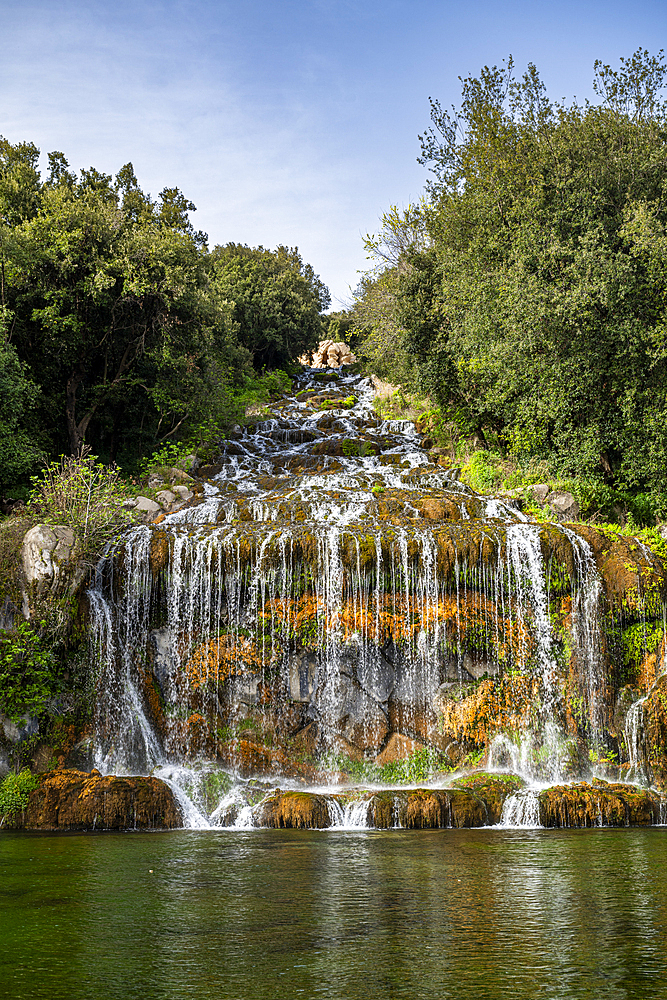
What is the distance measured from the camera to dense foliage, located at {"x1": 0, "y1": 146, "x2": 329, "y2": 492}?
22594 mm

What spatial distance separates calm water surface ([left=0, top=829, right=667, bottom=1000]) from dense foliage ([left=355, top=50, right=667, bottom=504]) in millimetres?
14404

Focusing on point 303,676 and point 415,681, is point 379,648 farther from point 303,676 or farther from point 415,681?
point 303,676

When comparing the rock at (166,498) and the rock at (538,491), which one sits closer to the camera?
the rock at (166,498)

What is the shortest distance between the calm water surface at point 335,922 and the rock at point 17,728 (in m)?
4.71

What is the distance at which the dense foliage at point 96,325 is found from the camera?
22594 millimetres

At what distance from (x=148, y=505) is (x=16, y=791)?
28.6 feet

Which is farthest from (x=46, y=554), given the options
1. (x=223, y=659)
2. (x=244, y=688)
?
(x=244, y=688)

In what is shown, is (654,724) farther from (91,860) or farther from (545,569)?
(91,860)

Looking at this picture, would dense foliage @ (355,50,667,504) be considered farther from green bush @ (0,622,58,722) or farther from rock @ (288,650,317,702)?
green bush @ (0,622,58,722)

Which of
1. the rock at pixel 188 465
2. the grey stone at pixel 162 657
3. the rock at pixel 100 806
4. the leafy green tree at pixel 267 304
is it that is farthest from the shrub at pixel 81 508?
the leafy green tree at pixel 267 304

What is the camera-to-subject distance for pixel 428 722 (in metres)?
16.1

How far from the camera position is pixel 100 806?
12938mm

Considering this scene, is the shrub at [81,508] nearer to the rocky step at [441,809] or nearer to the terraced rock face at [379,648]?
the terraced rock face at [379,648]

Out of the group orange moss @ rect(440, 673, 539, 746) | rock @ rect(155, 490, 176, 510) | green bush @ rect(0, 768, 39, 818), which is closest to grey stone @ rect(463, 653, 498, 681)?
orange moss @ rect(440, 673, 539, 746)
